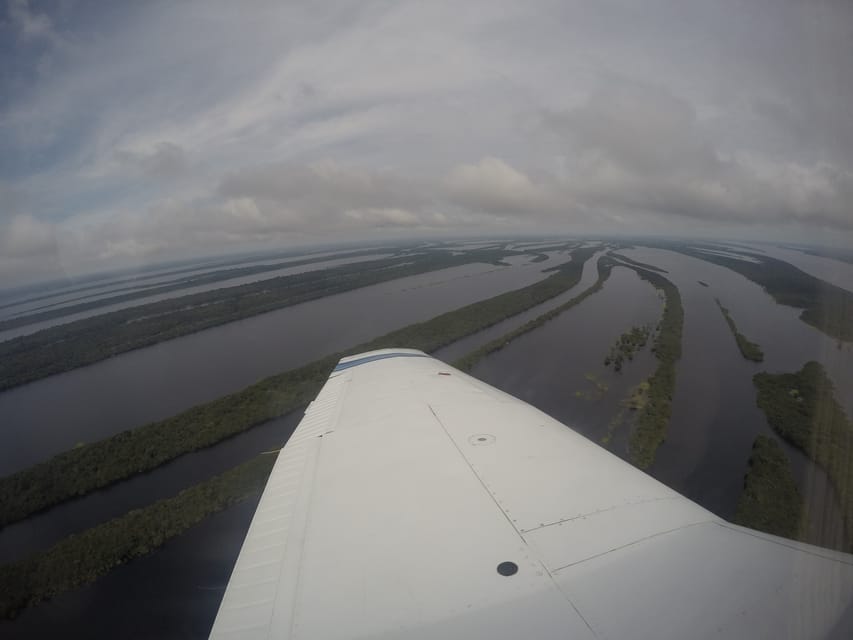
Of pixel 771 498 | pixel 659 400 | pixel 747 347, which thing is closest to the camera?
pixel 771 498

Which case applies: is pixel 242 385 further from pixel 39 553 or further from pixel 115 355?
pixel 115 355

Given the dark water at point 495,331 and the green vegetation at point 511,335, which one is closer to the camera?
the green vegetation at point 511,335

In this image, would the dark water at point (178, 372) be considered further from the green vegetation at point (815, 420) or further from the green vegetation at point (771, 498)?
the green vegetation at point (815, 420)

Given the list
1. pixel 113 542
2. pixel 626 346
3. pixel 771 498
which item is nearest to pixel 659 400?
pixel 771 498

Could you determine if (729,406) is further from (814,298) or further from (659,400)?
(814,298)

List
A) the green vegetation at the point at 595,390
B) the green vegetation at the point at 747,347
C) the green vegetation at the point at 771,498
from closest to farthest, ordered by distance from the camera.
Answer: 1. the green vegetation at the point at 771,498
2. the green vegetation at the point at 595,390
3. the green vegetation at the point at 747,347

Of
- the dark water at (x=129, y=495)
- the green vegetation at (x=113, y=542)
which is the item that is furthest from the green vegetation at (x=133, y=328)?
the green vegetation at (x=113, y=542)

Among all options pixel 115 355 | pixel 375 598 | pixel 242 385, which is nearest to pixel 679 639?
pixel 375 598
